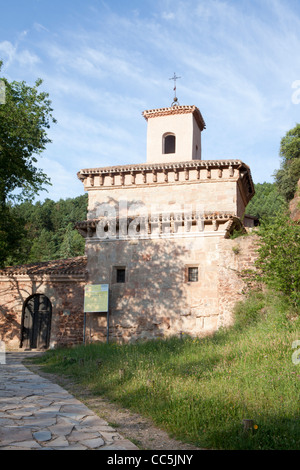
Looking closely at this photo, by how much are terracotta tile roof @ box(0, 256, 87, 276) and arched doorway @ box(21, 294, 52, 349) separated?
3.89ft

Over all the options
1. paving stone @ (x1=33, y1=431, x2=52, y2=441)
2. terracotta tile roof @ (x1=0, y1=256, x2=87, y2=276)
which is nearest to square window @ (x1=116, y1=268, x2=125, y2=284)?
terracotta tile roof @ (x1=0, y1=256, x2=87, y2=276)

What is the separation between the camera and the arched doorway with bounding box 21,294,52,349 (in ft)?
60.7

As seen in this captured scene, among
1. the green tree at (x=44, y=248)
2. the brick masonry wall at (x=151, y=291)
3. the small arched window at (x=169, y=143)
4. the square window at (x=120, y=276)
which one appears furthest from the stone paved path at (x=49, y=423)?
the green tree at (x=44, y=248)

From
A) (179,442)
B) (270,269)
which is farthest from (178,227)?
(179,442)

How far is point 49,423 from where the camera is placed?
20.6 ft

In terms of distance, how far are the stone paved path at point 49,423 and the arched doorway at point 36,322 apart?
906 centimetres

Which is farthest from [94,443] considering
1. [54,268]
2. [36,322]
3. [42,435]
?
[36,322]

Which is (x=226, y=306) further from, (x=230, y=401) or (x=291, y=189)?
(x=291, y=189)

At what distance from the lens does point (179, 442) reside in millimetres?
5594

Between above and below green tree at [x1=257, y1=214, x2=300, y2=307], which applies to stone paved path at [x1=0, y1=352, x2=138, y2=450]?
below

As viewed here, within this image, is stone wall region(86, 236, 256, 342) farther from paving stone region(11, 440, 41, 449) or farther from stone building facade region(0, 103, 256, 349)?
paving stone region(11, 440, 41, 449)

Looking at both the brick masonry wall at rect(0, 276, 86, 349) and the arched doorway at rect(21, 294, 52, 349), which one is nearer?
the brick masonry wall at rect(0, 276, 86, 349)

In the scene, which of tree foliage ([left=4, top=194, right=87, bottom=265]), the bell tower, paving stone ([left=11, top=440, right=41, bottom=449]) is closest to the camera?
paving stone ([left=11, top=440, right=41, bottom=449])

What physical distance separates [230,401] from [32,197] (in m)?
13.8
